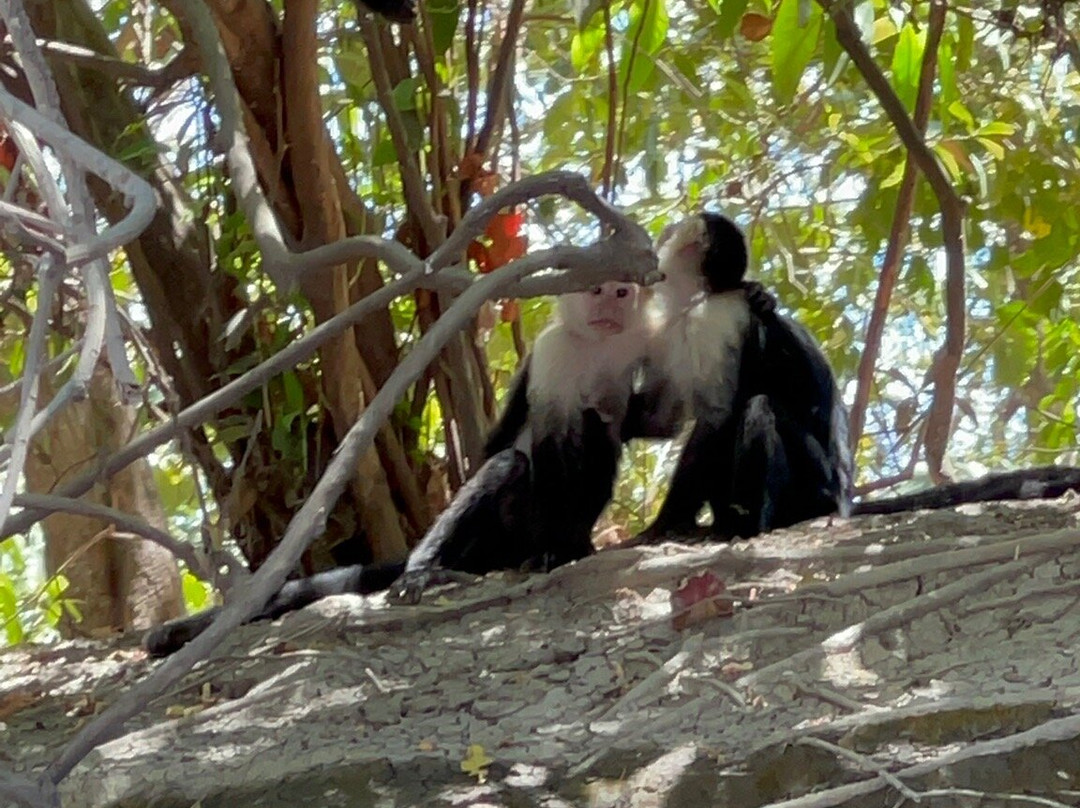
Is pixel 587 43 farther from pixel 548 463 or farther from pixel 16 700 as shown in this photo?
pixel 16 700

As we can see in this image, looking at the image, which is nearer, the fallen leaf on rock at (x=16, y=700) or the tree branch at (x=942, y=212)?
the fallen leaf on rock at (x=16, y=700)

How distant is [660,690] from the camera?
8.41 ft

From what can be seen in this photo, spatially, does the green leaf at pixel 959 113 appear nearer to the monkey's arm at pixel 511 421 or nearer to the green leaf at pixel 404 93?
the monkey's arm at pixel 511 421

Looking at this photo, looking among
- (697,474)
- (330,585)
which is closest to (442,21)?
Answer: (697,474)

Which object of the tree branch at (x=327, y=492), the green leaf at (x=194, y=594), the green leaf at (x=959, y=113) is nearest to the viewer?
the tree branch at (x=327, y=492)

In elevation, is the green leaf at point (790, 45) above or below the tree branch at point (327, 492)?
above

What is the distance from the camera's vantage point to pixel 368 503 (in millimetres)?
3955

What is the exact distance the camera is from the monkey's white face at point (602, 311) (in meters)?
3.97

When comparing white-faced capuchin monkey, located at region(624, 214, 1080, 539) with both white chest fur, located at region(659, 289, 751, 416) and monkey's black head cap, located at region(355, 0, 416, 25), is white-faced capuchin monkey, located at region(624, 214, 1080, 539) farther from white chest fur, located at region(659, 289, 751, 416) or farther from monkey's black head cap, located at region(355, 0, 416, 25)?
monkey's black head cap, located at region(355, 0, 416, 25)

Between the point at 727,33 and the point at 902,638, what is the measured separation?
4.61 ft

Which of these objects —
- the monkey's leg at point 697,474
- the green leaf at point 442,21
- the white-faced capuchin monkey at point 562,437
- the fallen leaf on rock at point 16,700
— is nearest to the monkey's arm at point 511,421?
the white-faced capuchin monkey at point 562,437

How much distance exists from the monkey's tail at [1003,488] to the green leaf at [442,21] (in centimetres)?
163

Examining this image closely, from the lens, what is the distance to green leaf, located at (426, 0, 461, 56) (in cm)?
374

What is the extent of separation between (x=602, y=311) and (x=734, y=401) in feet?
1.37
